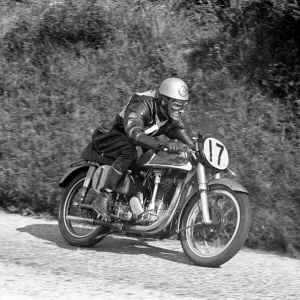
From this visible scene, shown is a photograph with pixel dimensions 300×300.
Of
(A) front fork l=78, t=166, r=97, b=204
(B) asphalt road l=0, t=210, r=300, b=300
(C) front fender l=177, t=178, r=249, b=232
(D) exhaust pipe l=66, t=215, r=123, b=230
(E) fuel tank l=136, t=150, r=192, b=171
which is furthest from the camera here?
(A) front fork l=78, t=166, r=97, b=204

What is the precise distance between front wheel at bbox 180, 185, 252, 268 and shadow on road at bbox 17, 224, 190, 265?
229 millimetres

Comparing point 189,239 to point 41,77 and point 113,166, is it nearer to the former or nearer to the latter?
point 113,166

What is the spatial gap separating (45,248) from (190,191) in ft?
5.76

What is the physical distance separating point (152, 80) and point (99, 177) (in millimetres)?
4022

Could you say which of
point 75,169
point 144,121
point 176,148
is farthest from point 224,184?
point 75,169

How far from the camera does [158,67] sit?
11609 mm

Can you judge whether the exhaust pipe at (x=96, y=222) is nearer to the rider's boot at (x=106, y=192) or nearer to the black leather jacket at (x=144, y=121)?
the rider's boot at (x=106, y=192)

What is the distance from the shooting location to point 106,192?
7.50 m

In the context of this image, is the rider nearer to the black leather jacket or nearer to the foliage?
the black leather jacket

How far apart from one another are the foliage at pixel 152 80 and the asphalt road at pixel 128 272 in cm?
109

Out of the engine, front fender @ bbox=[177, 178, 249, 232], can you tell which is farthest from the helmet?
front fender @ bbox=[177, 178, 249, 232]

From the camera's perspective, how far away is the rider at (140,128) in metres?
7.05

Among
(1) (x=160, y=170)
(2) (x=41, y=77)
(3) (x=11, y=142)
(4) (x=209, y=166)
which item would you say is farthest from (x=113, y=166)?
(2) (x=41, y=77)

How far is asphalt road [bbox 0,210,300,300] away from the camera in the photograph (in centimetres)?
564
